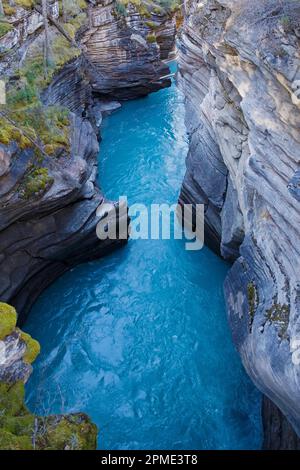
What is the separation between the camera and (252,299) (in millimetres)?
7875

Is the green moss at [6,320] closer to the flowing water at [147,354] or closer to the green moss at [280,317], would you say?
the flowing water at [147,354]

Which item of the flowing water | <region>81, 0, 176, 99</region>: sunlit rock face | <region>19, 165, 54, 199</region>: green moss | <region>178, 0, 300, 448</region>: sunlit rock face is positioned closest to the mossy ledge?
the flowing water

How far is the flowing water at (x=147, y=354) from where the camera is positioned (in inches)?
352

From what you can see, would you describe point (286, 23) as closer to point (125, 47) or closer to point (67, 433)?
point (67, 433)

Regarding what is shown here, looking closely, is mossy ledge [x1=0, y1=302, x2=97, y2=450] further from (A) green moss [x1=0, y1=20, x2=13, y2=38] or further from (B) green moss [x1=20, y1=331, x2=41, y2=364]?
(A) green moss [x1=0, y1=20, x2=13, y2=38]

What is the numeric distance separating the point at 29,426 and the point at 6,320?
5.58ft

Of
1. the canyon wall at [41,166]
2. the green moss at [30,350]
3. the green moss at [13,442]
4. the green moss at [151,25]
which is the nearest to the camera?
the green moss at [13,442]

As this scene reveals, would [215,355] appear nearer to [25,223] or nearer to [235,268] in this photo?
[235,268]

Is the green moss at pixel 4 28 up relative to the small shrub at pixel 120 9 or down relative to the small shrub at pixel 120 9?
up

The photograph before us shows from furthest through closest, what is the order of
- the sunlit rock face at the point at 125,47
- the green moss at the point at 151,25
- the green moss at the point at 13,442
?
1. the green moss at the point at 151,25
2. the sunlit rock face at the point at 125,47
3. the green moss at the point at 13,442

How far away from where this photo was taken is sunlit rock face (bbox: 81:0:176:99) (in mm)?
21906

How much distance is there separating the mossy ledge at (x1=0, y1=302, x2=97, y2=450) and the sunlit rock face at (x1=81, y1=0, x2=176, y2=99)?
1916 centimetres

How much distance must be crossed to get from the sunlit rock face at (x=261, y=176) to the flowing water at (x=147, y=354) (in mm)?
1525


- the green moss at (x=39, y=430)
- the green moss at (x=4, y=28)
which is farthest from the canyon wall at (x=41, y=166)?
the green moss at (x=39, y=430)
